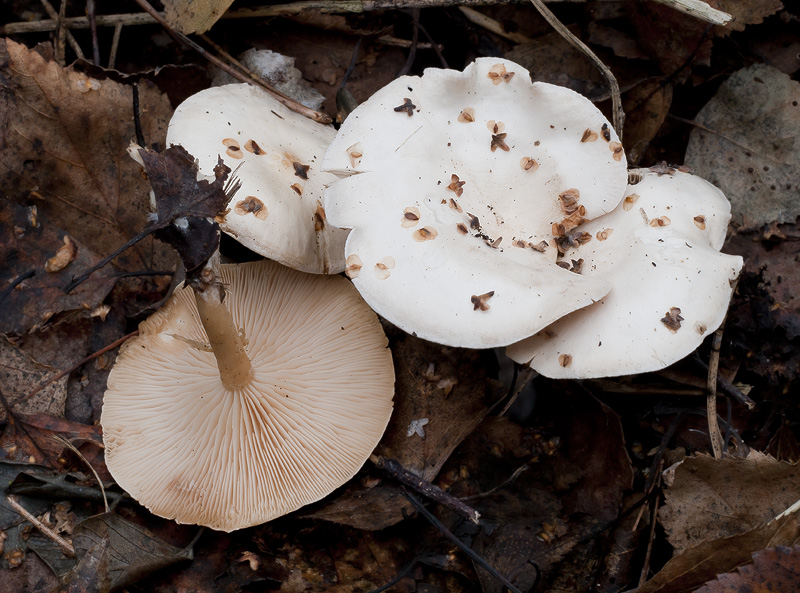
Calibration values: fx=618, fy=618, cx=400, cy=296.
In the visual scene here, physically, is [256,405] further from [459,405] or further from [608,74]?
[608,74]

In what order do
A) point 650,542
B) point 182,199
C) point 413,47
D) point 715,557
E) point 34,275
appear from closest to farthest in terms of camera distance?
1. point 182,199
2. point 715,557
3. point 650,542
4. point 34,275
5. point 413,47

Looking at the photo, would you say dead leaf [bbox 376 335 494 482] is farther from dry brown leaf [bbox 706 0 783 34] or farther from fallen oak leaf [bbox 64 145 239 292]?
dry brown leaf [bbox 706 0 783 34]

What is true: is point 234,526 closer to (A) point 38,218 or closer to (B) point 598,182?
(A) point 38,218

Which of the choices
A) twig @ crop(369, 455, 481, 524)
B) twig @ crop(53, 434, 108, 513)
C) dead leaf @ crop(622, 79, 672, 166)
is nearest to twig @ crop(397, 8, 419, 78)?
dead leaf @ crop(622, 79, 672, 166)

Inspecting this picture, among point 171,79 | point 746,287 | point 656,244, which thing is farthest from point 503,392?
point 171,79

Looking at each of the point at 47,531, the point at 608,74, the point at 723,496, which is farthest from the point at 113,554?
the point at 608,74

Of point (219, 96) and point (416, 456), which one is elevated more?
point (219, 96)

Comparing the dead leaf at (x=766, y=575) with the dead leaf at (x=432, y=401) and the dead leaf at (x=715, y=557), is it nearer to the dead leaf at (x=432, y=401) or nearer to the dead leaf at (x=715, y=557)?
the dead leaf at (x=715, y=557)
